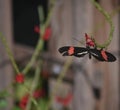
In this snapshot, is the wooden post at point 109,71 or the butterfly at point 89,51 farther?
the wooden post at point 109,71

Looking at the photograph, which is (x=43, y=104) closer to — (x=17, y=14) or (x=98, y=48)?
(x=17, y=14)

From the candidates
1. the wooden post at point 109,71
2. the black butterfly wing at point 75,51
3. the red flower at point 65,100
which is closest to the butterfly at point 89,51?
the black butterfly wing at point 75,51

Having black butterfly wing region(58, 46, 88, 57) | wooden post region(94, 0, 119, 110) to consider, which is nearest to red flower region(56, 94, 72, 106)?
wooden post region(94, 0, 119, 110)

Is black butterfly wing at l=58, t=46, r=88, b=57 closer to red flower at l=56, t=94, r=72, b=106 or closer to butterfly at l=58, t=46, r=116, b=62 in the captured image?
butterfly at l=58, t=46, r=116, b=62

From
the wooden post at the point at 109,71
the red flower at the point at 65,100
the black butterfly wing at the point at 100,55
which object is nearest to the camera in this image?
the black butterfly wing at the point at 100,55

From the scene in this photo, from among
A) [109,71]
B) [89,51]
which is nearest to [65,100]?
[109,71]

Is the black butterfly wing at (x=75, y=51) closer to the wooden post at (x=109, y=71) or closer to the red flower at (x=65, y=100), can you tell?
the wooden post at (x=109, y=71)

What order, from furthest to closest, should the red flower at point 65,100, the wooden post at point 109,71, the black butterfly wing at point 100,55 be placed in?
the red flower at point 65,100 → the wooden post at point 109,71 → the black butterfly wing at point 100,55

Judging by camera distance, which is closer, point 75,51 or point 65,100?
point 75,51

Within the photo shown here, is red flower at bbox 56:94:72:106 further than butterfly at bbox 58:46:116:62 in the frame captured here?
Yes

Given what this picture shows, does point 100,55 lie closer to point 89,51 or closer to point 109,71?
point 89,51

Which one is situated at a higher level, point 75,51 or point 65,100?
point 75,51

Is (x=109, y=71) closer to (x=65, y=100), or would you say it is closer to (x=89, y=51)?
(x=65, y=100)

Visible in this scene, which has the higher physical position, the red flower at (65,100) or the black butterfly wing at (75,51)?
the black butterfly wing at (75,51)
